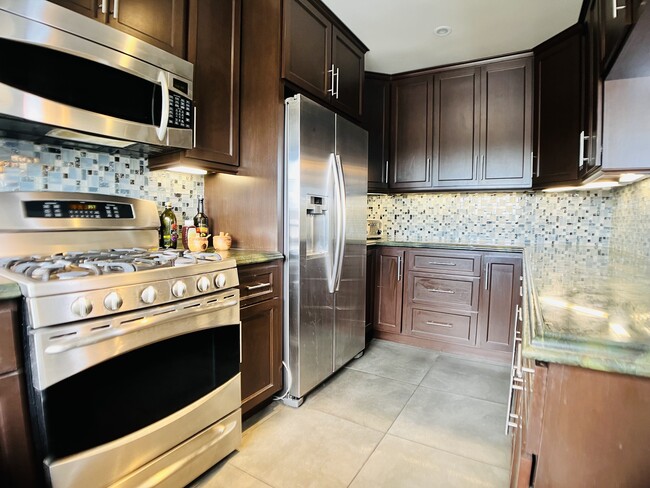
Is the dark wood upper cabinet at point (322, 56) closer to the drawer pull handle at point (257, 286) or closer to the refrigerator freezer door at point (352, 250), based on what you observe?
the refrigerator freezer door at point (352, 250)

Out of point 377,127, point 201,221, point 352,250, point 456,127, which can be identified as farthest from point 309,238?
point 456,127

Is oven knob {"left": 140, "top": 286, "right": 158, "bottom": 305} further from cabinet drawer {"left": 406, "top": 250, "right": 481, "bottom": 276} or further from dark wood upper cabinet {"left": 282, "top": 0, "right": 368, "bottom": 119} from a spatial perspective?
cabinet drawer {"left": 406, "top": 250, "right": 481, "bottom": 276}

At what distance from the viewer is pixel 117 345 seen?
45.0 inches

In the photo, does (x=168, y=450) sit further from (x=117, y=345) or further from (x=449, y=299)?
(x=449, y=299)

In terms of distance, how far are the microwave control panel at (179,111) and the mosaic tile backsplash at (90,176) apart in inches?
16.4

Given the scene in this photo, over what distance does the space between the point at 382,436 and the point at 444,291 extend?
151cm

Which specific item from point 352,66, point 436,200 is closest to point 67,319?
point 352,66

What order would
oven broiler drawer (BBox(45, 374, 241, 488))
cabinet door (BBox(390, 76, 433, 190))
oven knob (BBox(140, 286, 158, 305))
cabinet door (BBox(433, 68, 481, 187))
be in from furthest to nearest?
1. cabinet door (BBox(390, 76, 433, 190))
2. cabinet door (BBox(433, 68, 481, 187))
3. oven knob (BBox(140, 286, 158, 305))
4. oven broiler drawer (BBox(45, 374, 241, 488))

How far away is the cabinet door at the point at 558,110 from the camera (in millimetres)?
2413

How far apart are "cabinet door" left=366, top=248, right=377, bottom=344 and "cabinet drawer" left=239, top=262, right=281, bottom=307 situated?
4.25 feet

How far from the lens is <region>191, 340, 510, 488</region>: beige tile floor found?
5.01 feet

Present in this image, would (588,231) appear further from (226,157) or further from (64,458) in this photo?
(64,458)

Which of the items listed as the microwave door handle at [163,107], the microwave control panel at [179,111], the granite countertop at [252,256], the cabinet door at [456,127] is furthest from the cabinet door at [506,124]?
the microwave door handle at [163,107]

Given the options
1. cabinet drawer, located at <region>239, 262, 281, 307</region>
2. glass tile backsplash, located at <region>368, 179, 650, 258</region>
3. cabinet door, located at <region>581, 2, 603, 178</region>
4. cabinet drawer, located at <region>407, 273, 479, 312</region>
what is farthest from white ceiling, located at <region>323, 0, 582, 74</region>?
cabinet drawer, located at <region>407, 273, 479, 312</region>
